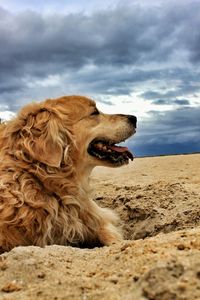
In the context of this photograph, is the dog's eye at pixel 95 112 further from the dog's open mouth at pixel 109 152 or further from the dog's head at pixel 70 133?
the dog's open mouth at pixel 109 152

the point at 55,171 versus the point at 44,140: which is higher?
the point at 44,140

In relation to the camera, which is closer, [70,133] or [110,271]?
[110,271]

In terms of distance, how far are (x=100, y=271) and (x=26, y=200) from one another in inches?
65.0

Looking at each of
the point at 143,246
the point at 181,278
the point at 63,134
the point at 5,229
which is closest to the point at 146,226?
the point at 63,134

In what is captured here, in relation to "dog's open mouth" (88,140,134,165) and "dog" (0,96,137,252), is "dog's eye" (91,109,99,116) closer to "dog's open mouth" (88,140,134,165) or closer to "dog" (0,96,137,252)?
"dog" (0,96,137,252)

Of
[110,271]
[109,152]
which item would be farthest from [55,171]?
[110,271]

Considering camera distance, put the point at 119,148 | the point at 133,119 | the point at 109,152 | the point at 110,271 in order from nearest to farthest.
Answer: the point at 110,271
the point at 109,152
the point at 119,148
the point at 133,119

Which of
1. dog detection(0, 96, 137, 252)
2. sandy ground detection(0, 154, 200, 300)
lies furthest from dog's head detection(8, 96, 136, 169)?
sandy ground detection(0, 154, 200, 300)

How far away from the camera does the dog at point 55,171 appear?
4.90 meters

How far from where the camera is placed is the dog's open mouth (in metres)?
5.64

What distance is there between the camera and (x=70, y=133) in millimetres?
5449

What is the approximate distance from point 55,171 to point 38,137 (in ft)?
1.20

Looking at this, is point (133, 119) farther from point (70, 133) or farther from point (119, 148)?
point (70, 133)

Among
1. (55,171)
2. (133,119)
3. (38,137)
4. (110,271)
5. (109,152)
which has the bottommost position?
(110,271)
